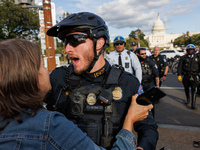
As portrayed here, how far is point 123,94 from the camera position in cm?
172

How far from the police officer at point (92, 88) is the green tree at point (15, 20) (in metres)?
22.6

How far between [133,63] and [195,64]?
8.34 feet

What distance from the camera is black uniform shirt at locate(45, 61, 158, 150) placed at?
5.07ft

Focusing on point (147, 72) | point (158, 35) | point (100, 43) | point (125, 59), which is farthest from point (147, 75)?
point (158, 35)

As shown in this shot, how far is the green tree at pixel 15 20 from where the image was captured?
840 inches

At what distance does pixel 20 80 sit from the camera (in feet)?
3.02

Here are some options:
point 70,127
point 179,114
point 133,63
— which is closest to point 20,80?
point 70,127

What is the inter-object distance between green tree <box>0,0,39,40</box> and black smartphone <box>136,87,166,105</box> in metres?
23.4

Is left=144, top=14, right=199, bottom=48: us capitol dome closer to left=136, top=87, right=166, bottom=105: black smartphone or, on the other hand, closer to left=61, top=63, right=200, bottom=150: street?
left=61, top=63, right=200, bottom=150: street

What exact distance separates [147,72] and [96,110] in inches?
179

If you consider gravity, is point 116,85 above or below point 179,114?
above

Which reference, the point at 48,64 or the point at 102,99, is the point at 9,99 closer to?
the point at 102,99

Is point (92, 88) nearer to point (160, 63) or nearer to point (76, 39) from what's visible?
point (76, 39)

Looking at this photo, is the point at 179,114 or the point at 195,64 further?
the point at 195,64
